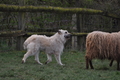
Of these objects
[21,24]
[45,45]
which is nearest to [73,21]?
[21,24]

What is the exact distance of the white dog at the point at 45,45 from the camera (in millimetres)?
8008

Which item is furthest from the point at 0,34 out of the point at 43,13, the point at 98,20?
the point at 98,20

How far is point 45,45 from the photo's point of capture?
26.9ft

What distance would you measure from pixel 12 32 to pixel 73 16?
12.4 feet

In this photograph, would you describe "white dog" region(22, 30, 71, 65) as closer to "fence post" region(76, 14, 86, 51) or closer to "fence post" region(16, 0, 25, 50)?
"fence post" region(16, 0, 25, 50)

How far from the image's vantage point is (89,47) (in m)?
7.30

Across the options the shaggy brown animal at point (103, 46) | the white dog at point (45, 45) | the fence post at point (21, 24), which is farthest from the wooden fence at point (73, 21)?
the shaggy brown animal at point (103, 46)

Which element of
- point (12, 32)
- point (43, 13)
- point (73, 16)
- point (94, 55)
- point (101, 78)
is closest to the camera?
point (101, 78)

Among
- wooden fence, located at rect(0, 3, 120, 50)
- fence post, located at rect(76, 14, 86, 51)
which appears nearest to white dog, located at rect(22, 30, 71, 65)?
wooden fence, located at rect(0, 3, 120, 50)

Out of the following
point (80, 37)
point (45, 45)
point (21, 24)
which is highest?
point (21, 24)

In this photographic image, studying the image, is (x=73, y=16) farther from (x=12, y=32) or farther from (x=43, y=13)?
(x=12, y=32)

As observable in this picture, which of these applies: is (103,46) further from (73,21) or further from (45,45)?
(73,21)

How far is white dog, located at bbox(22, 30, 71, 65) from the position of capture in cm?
801

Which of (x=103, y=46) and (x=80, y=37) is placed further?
(x=80, y=37)
